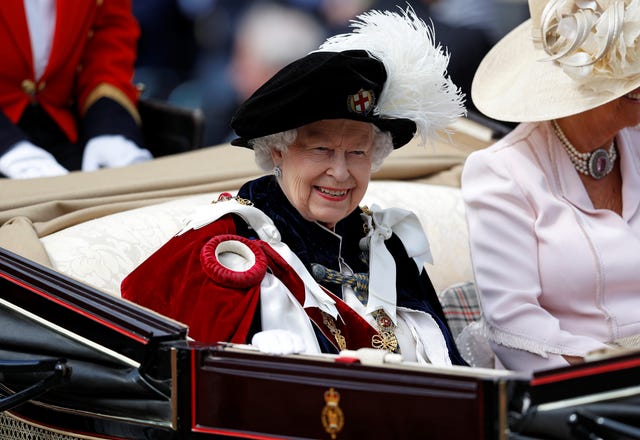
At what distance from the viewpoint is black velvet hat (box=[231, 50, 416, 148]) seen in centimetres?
187

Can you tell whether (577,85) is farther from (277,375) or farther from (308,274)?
(277,375)

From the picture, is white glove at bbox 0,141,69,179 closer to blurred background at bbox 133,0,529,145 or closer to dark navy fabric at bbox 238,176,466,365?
dark navy fabric at bbox 238,176,466,365

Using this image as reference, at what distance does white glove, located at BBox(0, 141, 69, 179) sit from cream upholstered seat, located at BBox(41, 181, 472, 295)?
60 centimetres

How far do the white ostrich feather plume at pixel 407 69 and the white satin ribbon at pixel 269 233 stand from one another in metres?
0.27

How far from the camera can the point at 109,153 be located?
3236 mm

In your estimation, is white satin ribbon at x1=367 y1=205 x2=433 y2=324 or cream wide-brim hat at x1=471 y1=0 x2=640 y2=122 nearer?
white satin ribbon at x1=367 y1=205 x2=433 y2=324

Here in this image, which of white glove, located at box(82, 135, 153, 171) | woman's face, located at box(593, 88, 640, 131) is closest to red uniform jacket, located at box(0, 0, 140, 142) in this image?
white glove, located at box(82, 135, 153, 171)

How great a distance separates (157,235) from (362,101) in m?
0.70

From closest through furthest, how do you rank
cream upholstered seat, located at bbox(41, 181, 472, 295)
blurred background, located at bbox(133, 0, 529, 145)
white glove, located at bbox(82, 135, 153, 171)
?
1. cream upholstered seat, located at bbox(41, 181, 472, 295)
2. white glove, located at bbox(82, 135, 153, 171)
3. blurred background, located at bbox(133, 0, 529, 145)

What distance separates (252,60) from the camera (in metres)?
4.61

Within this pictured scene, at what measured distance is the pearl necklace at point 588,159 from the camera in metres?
2.24

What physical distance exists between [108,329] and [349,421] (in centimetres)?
41

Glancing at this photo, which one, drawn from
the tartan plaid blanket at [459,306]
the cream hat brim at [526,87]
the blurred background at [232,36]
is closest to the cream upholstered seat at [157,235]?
the tartan plaid blanket at [459,306]

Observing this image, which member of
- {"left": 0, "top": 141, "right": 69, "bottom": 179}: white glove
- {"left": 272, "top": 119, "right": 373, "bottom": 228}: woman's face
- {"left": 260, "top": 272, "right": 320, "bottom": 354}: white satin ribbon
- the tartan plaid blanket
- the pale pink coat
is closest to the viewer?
{"left": 260, "top": 272, "right": 320, "bottom": 354}: white satin ribbon
